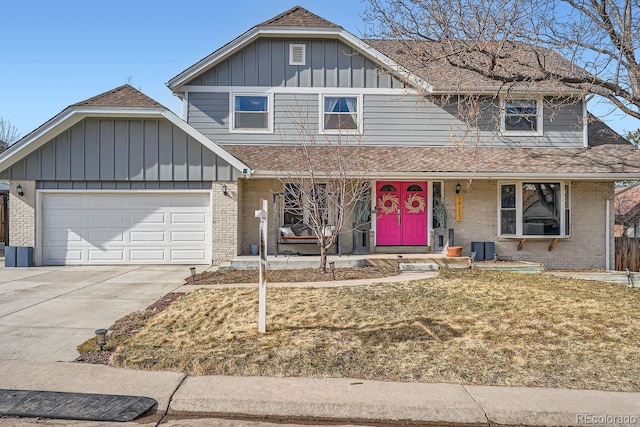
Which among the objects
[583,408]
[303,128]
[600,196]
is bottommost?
[583,408]

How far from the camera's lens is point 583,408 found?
4.05 metres

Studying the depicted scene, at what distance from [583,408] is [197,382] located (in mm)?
3724

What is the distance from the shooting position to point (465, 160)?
43.9ft

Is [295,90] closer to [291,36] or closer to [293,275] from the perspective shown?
[291,36]

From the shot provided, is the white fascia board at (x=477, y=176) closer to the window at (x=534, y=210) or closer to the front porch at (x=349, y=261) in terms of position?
the window at (x=534, y=210)

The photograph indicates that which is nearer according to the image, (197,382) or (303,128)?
(197,382)

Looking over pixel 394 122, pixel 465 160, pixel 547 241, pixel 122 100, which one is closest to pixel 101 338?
pixel 122 100

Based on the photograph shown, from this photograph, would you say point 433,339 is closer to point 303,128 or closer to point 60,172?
point 303,128

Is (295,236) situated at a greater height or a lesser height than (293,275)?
greater

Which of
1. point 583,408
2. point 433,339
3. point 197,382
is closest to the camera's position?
point 583,408

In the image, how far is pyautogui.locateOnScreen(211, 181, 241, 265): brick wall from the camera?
12.8m

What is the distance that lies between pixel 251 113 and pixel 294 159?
2.45m

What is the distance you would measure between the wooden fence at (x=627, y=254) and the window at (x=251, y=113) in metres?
12.2

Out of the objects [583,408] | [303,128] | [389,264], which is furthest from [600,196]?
[583,408]
